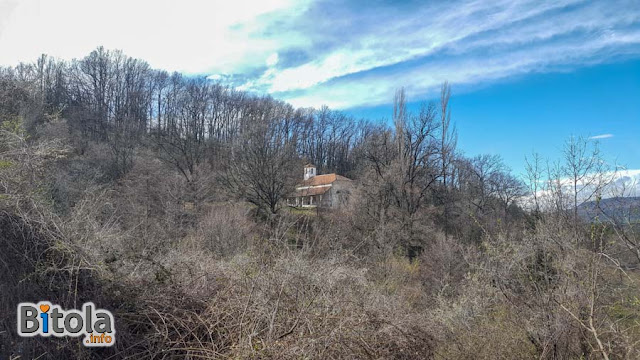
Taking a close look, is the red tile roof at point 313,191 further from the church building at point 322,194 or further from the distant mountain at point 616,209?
the distant mountain at point 616,209

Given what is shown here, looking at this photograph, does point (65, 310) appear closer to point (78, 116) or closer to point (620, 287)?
point (620, 287)

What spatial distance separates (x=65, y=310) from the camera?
383 cm

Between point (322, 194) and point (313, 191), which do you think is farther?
point (313, 191)

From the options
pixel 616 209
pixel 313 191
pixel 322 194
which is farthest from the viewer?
pixel 313 191

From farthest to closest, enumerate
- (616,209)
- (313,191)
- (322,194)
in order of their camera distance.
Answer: (313,191)
(322,194)
(616,209)

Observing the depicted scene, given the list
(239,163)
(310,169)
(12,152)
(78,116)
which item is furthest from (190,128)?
(12,152)

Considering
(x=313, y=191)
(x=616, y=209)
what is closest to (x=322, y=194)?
(x=313, y=191)

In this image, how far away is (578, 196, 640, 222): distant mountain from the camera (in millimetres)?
5137

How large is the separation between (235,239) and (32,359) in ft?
31.7

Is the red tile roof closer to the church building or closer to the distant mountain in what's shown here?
the church building

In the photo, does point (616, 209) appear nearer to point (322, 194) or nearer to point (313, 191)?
point (322, 194)

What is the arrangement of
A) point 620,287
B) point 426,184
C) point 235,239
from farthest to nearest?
point 426,184
point 235,239
point 620,287

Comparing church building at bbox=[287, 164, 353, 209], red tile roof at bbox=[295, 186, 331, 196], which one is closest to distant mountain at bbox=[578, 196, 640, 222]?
church building at bbox=[287, 164, 353, 209]

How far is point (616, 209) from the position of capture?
5434 mm
